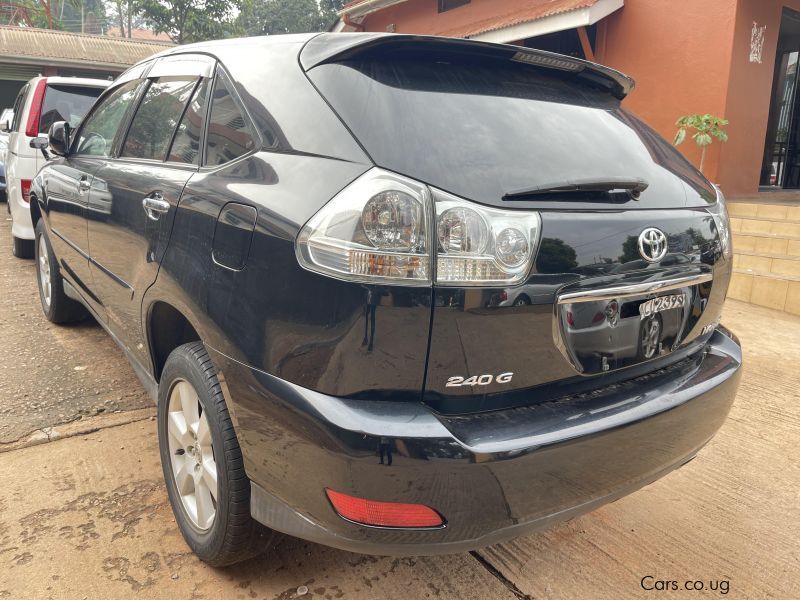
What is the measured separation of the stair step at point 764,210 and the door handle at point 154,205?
663cm

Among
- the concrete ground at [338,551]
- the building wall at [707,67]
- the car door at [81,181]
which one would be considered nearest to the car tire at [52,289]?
the car door at [81,181]

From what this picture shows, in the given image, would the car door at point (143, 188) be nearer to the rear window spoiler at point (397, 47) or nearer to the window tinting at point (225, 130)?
the window tinting at point (225, 130)

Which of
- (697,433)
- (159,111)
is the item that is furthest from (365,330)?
(159,111)

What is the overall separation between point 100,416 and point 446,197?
7.79 ft

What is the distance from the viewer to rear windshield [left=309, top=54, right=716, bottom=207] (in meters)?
1.52

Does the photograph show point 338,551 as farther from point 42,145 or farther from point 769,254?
point 769,254

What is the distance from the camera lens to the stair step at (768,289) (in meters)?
5.54

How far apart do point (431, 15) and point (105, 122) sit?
36.2ft

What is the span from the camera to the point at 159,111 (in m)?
2.54

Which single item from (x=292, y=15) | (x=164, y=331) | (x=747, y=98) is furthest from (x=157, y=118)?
(x=292, y=15)

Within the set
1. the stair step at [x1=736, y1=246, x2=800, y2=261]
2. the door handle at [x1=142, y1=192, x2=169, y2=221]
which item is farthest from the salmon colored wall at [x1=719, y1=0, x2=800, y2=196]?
the door handle at [x1=142, y1=192, x2=169, y2=221]

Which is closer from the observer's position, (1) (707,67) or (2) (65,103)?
(2) (65,103)

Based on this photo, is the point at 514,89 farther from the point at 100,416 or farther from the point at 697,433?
the point at 100,416

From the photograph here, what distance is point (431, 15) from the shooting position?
42.4 feet
